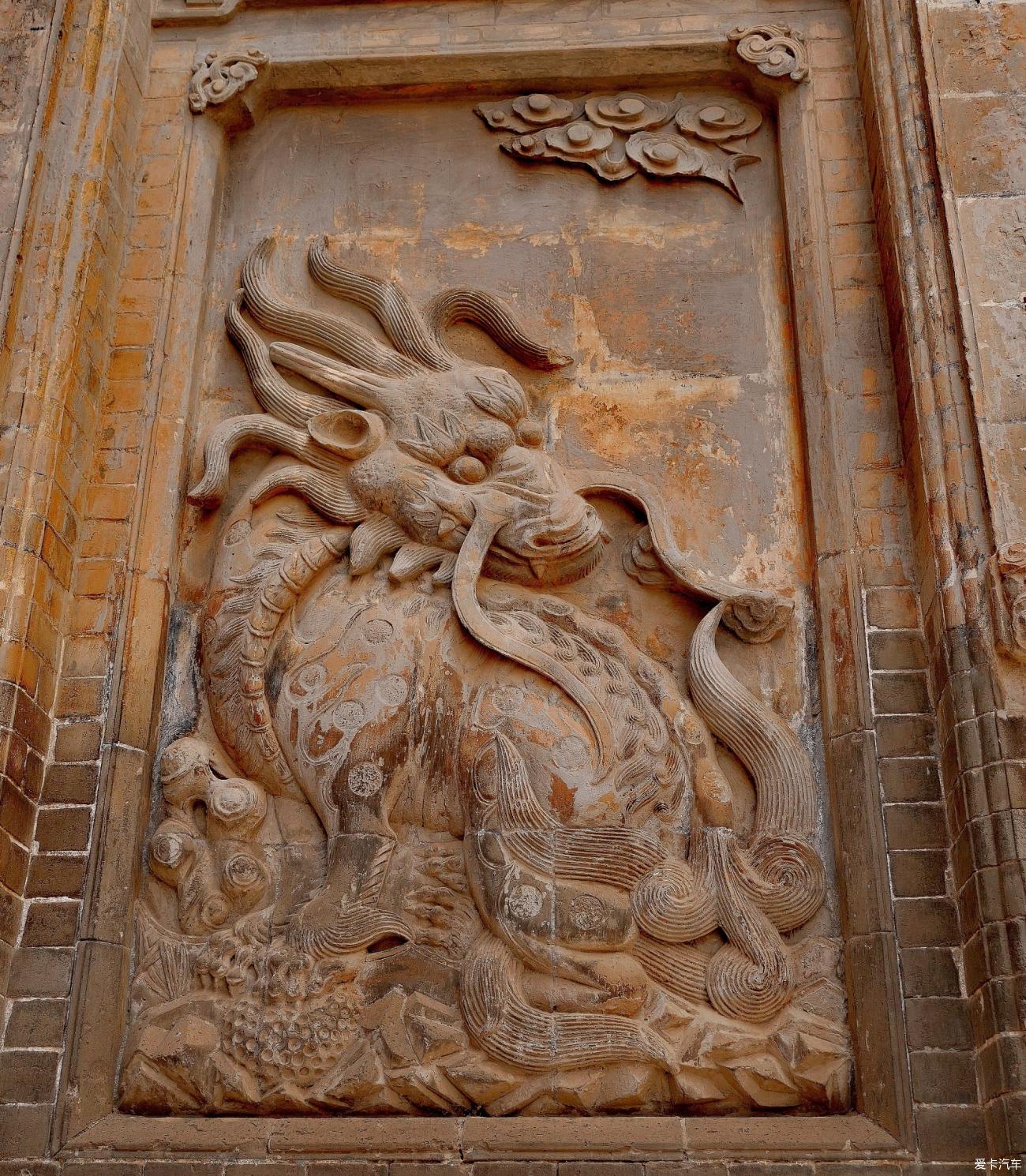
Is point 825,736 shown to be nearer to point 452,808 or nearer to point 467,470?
point 452,808

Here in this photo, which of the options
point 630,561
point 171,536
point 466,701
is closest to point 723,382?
point 630,561

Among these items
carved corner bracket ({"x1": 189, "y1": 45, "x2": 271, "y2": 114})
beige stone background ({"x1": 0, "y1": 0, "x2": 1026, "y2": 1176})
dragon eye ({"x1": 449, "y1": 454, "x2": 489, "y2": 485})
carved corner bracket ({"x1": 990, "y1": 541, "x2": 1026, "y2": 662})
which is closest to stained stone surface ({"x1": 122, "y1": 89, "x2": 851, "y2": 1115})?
dragon eye ({"x1": 449, "y1": 454, "x2": 489, "y2": 485})

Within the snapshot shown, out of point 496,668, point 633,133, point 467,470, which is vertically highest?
point 633,133

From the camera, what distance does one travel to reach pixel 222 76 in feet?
23.5

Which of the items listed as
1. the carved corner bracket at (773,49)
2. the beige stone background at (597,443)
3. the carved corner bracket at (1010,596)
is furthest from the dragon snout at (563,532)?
the carved corner bracket at (773,49)

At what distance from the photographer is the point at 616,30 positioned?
715 cm

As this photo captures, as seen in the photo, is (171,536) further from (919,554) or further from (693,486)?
(919,554)

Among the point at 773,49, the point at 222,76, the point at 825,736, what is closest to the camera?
the point at 825,736

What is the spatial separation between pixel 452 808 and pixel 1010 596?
2280 millimetres

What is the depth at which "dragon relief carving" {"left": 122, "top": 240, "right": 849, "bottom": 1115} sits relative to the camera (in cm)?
516

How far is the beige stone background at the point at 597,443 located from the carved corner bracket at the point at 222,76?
11 cm

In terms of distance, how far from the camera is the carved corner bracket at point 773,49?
22.9 feet

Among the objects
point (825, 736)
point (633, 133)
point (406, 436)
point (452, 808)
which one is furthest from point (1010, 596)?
point (633, 133)

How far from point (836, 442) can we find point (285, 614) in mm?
2469
